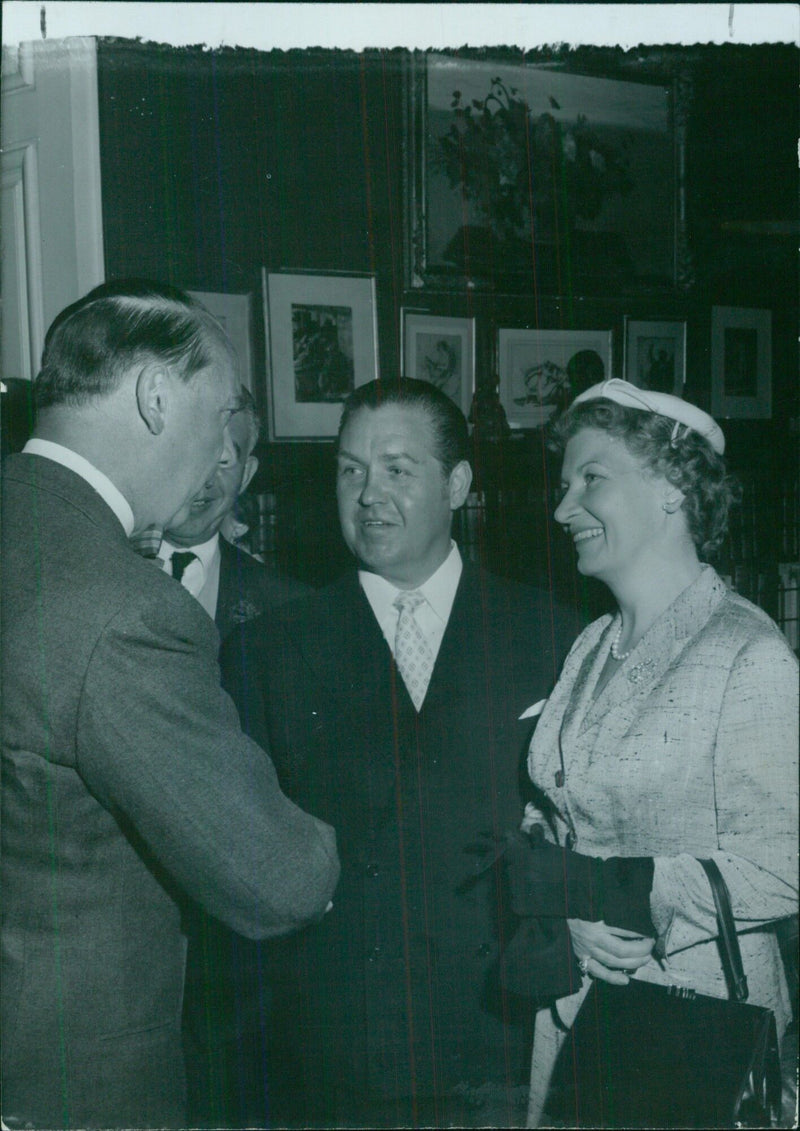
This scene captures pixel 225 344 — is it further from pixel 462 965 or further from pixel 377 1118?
pixel 377 1118

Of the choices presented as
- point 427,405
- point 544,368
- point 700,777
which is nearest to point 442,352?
point 544,368

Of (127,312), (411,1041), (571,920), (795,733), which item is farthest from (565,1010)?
(127,312)

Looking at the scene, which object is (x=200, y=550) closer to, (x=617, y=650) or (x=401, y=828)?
(x=401, y=828)

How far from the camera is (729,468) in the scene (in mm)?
3213

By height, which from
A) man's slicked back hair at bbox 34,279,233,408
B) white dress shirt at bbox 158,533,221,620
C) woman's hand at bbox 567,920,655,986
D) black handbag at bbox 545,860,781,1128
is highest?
man's slicked back hair at bbox 34,279,233,408

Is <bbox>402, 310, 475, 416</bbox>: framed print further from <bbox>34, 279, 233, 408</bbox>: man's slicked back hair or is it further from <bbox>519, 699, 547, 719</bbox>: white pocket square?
<bbox>34, 279, 233, 408</bbox>: man's slicked back hair

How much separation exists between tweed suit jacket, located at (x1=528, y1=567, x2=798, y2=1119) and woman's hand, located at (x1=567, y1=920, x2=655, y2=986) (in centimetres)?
4

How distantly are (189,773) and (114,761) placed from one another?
0.11 m

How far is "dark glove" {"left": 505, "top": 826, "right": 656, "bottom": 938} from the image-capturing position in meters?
1.60

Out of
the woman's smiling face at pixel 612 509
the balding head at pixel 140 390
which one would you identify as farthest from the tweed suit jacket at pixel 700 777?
the balding head at pixel 140 390

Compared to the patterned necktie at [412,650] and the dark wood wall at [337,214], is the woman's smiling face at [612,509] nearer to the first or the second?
the patterned necktie at [412,650]

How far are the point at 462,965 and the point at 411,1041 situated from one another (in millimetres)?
199

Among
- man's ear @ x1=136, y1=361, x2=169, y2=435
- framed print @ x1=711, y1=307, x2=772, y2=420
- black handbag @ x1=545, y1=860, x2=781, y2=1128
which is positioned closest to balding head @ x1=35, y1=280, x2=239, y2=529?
man's ear @ x1=136, y1=361, x2=169, y2=435

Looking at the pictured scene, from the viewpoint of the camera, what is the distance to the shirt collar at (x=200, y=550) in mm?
2482
